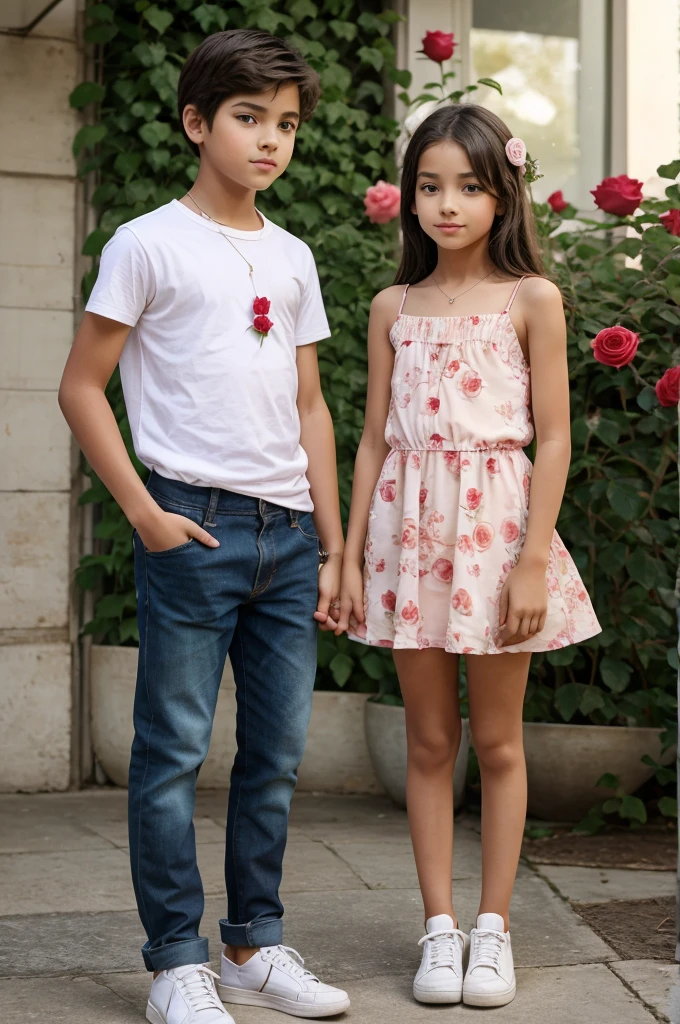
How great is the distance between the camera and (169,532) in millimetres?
2092

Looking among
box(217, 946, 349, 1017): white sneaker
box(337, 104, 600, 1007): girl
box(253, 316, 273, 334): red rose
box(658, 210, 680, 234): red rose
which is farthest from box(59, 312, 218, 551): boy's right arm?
box(658, 210, 680, 234): red rose

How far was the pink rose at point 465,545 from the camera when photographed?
91.8 inches

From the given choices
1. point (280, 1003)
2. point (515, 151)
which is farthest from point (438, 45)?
point (280, 1003)

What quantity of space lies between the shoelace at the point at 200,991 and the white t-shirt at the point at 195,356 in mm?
838

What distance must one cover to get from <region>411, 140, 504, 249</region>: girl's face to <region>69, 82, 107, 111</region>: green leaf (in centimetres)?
191

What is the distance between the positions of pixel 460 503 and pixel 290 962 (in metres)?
0.91

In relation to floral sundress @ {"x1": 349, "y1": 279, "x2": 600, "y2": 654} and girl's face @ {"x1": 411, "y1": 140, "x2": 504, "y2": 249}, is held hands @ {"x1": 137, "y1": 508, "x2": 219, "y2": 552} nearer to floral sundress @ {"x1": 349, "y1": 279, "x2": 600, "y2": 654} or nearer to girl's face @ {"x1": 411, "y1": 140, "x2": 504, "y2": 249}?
floral sundress @ {"x1": 349, "y1": 279, "x2": 600, "y2": 654}

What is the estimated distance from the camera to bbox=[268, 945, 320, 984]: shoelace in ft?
7.39

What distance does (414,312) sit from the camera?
2.47 meters

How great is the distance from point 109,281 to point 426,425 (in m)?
0.67

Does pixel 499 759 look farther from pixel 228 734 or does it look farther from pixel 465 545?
pixel 228 734

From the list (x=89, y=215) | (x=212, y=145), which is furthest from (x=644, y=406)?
(x=89, y=215)

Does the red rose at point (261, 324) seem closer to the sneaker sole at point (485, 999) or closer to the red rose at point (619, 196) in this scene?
the sneaker sole at point (485, 999)

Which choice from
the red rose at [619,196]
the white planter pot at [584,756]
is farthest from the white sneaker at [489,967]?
the red rose at [619,196]
